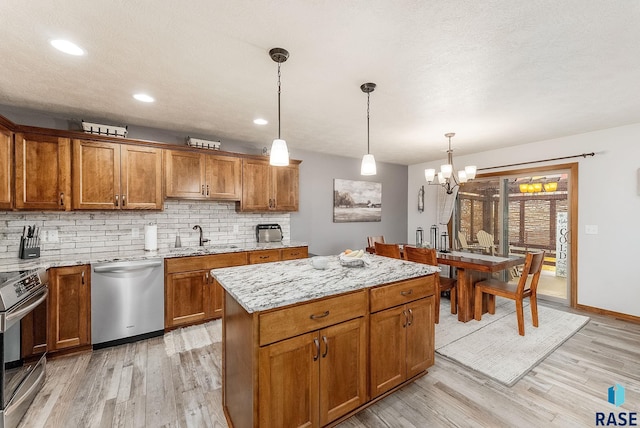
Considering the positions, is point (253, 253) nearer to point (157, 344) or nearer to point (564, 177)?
point (157, 344)

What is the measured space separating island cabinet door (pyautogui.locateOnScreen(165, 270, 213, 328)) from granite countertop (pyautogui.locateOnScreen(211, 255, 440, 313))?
1.45 meters

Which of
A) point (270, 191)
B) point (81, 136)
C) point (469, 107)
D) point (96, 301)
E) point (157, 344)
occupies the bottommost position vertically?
point (157, 344)

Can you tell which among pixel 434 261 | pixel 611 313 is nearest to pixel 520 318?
pixel 434 261

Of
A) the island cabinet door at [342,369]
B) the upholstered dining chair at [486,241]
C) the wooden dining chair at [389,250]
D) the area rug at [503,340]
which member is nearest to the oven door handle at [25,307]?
the island cabinet door at [342,369]

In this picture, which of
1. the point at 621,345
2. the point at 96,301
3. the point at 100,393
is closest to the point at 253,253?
the point at 96,301

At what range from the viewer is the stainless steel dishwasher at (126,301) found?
Result: 2820 millimetres

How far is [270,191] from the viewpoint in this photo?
4.27 meters

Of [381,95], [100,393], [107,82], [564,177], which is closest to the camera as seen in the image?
[100,393]

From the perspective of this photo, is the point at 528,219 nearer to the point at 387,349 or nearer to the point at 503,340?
the point at 503,340

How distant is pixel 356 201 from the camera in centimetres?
565

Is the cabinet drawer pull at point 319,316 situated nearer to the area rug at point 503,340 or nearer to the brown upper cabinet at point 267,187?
the area rug at point 503,340

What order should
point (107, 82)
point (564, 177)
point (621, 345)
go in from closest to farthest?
point (107, 82) < point (621, 345) < point (564, 177)

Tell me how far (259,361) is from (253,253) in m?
2.42

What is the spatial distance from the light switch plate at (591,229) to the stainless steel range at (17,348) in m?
6.11
